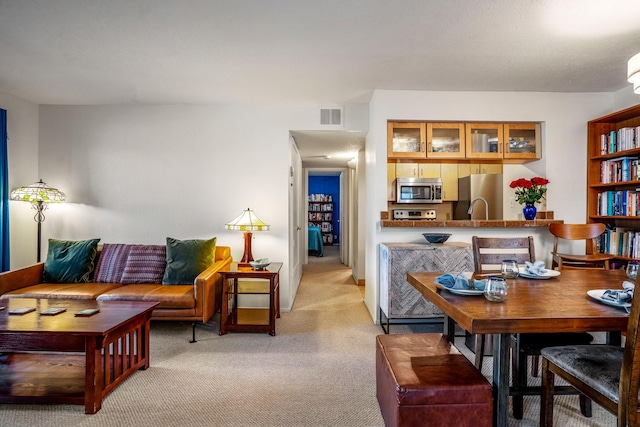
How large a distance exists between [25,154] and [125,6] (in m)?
2.90

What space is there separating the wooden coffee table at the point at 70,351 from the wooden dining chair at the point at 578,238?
352 centimetres

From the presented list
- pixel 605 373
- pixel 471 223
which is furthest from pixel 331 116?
pixel 605 373

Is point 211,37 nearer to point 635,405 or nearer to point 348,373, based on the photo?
point 348,373

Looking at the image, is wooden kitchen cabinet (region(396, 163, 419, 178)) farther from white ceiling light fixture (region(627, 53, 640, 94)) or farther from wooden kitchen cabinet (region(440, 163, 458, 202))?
white ceiling light fixture (region(627, 53, 640, 94))

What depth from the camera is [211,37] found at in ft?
8.44

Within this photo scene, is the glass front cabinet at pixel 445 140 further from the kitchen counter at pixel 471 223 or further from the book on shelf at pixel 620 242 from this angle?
the book on shelf at pixel 620 242

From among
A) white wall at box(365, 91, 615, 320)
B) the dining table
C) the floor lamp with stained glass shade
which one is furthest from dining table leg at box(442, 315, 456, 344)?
the floor lamp with stained glass shade

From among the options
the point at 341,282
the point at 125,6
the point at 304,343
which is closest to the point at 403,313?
the point at 304,343

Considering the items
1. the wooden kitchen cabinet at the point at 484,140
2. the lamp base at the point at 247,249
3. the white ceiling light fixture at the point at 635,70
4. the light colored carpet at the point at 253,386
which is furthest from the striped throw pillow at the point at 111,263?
the white ceiling light fixture at the point at 635,70

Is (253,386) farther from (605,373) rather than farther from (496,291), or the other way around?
(605,373)

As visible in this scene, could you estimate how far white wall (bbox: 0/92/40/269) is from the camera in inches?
153

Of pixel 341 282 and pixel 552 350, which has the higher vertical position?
pixel 552 350

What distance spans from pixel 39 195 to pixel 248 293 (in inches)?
97.1

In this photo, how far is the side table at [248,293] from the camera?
3.31 meters
